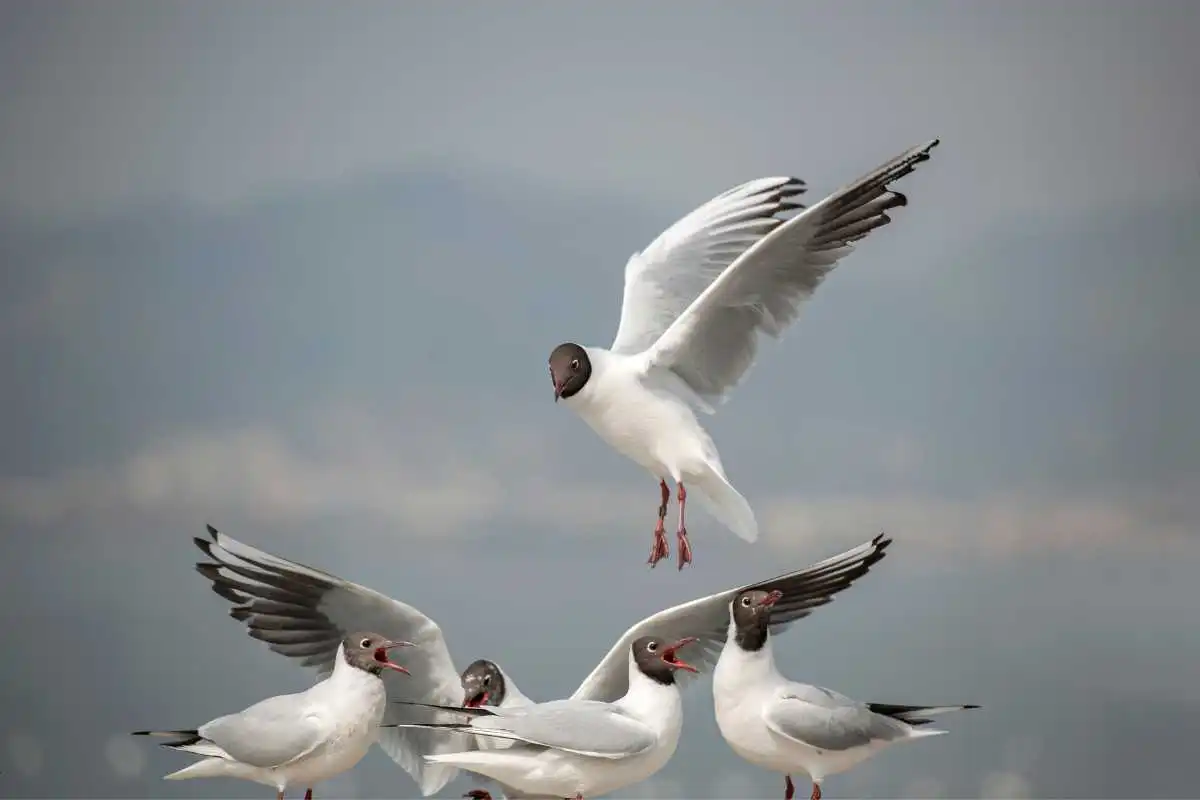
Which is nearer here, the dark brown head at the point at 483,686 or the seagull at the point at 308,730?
the seagull at the point at 308,730

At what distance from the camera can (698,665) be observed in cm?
432

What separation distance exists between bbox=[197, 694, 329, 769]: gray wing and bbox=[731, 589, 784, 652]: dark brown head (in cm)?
95

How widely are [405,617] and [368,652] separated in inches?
14.1

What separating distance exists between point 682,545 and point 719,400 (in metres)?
0.42

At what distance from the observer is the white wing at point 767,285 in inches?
154

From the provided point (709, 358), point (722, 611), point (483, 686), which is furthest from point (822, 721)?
point (709, 358)

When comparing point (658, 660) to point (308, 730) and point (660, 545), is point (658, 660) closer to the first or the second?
point (660, 545)

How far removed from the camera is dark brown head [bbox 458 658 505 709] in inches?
157

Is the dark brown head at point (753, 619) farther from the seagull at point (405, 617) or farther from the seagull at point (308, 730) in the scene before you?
the seagull at point (308, 730)

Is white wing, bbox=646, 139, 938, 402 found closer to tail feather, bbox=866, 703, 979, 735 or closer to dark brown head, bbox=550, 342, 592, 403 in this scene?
dark brown head, bbox=550, 342, 592, 403

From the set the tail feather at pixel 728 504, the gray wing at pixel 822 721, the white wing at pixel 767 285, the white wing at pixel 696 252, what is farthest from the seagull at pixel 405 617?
the white wing at pixel 696 252

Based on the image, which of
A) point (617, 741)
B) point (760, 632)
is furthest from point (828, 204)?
point (617, 741)

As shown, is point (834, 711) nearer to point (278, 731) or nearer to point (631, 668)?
point (631, 668)

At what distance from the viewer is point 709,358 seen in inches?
166
